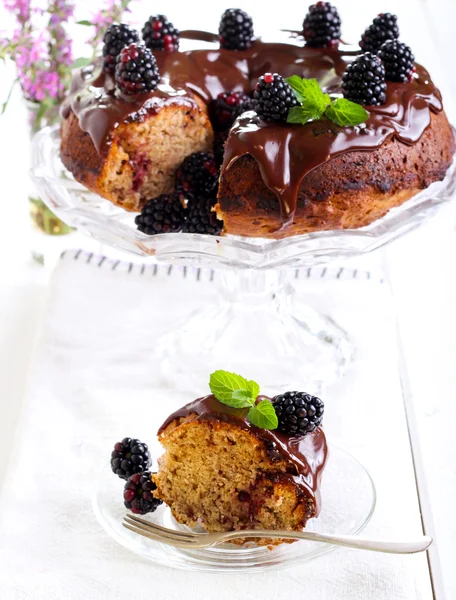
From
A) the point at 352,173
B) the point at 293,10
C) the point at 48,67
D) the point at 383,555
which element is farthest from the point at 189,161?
the point at 293,10

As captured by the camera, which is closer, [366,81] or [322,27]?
[366,81]

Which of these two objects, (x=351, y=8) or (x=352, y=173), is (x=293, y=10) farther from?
(x=352, y=173)

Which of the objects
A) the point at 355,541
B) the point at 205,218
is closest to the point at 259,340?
the point at 205,218

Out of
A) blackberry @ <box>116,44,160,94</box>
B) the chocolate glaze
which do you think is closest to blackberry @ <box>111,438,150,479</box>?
the chocolate glaze

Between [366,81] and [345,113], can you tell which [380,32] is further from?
[345,113]

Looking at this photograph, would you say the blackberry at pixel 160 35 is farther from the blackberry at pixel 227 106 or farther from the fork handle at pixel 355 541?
the fork handle at pixel 355 541

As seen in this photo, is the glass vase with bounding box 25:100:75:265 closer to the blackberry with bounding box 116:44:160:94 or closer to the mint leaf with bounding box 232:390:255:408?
the blackberry with bounding box 116:44:160:94
